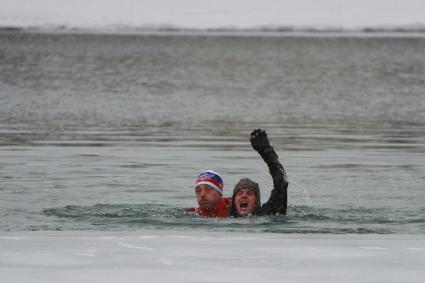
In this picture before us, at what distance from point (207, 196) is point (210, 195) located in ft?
0.16

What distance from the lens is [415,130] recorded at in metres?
30.4

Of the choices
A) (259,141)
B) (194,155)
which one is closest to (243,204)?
(259,141)

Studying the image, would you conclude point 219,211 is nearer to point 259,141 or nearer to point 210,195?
point 210,195

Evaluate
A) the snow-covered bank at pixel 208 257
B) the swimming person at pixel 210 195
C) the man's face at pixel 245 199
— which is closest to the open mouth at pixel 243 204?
the man's face at pixel 245 199

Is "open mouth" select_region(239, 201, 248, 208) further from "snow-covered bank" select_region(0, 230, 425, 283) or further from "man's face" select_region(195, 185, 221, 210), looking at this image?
"snow-covered bank" select_region(0, 230, 425, 283)

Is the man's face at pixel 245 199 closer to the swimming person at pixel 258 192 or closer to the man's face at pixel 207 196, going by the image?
the swimming person at pixel 258 192

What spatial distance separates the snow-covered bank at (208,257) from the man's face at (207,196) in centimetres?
126

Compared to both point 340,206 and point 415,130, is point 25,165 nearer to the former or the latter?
point 340,206

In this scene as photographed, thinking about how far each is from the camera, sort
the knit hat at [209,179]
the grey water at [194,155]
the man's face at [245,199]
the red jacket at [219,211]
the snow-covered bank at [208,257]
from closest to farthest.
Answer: the snow-covered bank at [208,257]
the man's face at [245,199]
the knit hat at [209,179]
the red jacket at [219,211]
the grey water at [194,155]

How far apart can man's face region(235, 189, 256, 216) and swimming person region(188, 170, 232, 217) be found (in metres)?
0.33

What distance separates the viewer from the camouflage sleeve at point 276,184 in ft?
50.4

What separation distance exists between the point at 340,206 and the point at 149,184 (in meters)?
Result: 3.20

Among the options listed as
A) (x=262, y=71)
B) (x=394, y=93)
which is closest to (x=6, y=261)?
(x=394, y=93)

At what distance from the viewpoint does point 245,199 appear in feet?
50.8
